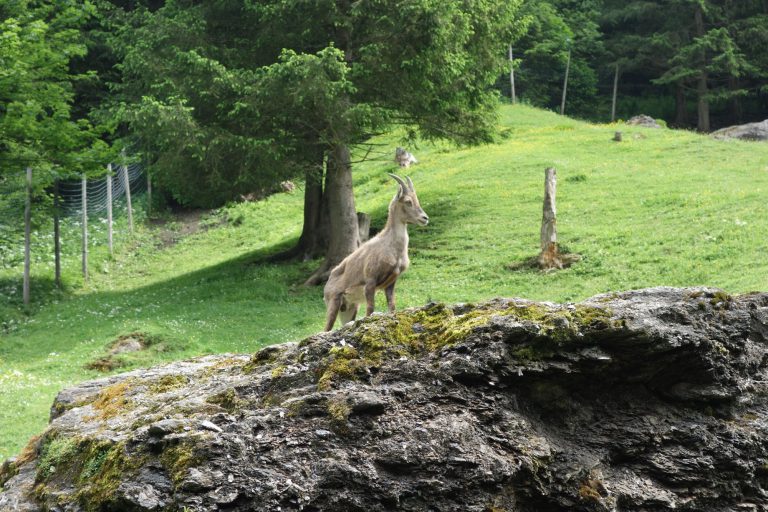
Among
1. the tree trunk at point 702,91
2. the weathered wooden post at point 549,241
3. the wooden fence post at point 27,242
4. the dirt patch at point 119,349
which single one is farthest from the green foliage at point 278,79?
the tree trunk at point 702,91

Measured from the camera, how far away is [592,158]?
1421 inches

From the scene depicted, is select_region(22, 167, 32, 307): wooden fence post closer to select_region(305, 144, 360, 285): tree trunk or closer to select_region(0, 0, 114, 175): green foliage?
select_region(0, 0, 114, 175): green foliage

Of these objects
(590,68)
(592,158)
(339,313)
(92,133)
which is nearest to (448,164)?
(592,158)

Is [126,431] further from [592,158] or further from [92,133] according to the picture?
[592,158]

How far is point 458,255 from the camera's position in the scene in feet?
80.6

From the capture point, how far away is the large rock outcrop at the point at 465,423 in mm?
4125

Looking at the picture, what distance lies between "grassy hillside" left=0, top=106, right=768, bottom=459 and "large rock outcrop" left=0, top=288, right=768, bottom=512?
8123 mm

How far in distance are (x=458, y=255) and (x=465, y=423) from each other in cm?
2029

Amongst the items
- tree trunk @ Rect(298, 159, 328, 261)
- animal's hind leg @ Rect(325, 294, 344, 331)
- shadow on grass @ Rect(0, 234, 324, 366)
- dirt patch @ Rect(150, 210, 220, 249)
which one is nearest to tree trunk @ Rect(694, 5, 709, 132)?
dirt patch @ Rect(150, 210, 220, 249)

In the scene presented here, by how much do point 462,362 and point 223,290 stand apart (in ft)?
65.9

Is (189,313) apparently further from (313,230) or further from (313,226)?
(313,226)

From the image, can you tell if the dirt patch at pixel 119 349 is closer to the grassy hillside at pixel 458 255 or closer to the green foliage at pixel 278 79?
the grassy hillside at pixel 458 255

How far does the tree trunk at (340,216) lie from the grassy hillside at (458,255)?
1166 mm

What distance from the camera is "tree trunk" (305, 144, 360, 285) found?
80.2 ft
